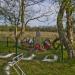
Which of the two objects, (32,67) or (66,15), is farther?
(66,15)

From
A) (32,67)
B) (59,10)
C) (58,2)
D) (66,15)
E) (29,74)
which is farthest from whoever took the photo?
(66,15)

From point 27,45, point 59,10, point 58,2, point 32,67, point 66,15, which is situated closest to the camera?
point 32,67

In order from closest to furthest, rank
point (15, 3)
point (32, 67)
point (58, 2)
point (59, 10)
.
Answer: point (32, 67) < point (58, 2) < point (59, 10) < point (15, 3)

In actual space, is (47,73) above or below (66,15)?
below

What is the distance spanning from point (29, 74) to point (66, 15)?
6.29 metres

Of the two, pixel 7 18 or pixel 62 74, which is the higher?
pixel 7 18

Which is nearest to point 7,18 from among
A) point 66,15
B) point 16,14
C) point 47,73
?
point 16,14

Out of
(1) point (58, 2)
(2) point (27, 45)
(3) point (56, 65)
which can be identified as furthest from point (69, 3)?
(2) point (27, 45)

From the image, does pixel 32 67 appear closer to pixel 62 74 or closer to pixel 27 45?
pixel 62 74

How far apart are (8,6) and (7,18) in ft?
4.95

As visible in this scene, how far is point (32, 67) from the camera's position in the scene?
14.8m

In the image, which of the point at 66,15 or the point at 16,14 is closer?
the point at 66,15

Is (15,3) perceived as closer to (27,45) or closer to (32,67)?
(27,45)

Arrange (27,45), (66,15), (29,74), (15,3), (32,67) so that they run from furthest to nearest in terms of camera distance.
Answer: (27,45) < (15,3) < (66,15) < (32,67) < (29,74)
